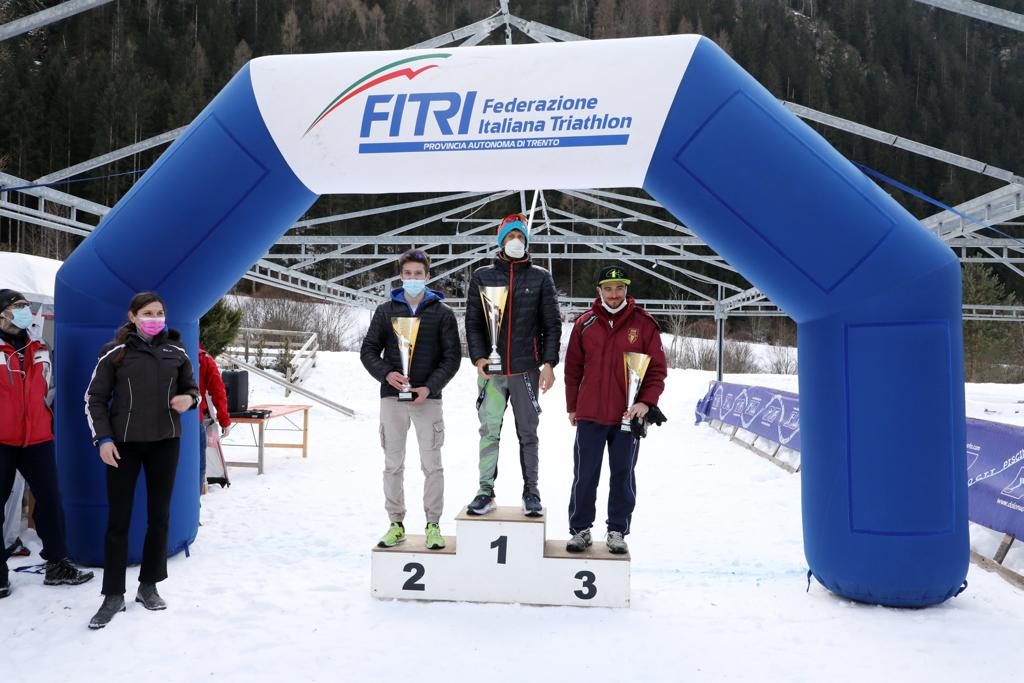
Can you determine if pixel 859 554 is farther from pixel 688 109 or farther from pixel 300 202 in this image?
pixel 300 202

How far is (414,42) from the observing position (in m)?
40.7

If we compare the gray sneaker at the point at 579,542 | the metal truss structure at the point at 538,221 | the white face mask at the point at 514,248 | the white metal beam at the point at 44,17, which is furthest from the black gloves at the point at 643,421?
the white metal beam at the point at 44,17

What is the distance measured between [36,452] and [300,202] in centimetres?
213

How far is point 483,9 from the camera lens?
51.3 m

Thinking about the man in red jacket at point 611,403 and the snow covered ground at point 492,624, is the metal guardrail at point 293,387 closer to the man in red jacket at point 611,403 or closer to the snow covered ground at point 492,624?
the snow covered ground at point 492,624

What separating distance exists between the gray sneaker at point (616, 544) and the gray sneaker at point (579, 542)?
125 mm

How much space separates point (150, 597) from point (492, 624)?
1866 millimetres

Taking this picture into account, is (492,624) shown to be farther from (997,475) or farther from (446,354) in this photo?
(997,475)

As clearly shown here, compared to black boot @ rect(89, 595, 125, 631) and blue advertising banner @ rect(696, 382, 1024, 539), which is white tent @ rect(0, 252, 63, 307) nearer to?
black boot @ rect(89, 595, 125, 631)

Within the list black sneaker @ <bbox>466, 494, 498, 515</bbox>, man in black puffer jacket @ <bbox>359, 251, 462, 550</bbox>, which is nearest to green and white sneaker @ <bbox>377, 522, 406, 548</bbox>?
man in black puffer jacket @ <bbox>359, 251, 462, 550</bbox>

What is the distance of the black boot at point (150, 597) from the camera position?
385 centimetres

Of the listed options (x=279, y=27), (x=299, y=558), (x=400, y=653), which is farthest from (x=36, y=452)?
(x=279, y=27)

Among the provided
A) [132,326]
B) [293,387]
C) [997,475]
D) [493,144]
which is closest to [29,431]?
[132,326]

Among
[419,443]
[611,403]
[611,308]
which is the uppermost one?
[611,308]
